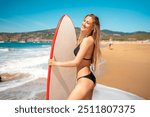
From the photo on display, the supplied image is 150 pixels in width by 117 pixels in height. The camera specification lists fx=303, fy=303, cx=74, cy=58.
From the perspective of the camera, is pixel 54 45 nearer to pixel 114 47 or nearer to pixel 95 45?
pixel 95 45

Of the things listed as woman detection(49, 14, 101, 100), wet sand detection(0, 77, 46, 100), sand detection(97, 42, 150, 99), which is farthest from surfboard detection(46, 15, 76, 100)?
sand detection(97, 42, 150, 99)

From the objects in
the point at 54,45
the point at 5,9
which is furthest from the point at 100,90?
the point at 5,9

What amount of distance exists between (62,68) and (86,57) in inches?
12.6

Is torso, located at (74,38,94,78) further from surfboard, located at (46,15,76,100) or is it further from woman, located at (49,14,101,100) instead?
surfboard, located at (46,15,76,100)

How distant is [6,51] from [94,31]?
841 centimetres

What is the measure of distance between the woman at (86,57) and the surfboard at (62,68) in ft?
0.39

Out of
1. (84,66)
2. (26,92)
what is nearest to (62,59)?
(84,66)

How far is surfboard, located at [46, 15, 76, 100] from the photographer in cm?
207

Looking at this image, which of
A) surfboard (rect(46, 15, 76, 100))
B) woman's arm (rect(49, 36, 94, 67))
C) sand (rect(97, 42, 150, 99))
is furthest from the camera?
sand (rect(97, 42, 150, 99))

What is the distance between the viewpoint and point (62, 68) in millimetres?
2230

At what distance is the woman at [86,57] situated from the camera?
1921mm

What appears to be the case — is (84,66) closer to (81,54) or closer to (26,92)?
(81,54)

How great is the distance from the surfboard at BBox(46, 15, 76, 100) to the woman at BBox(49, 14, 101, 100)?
0.12 meters

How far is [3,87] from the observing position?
12.9ft
